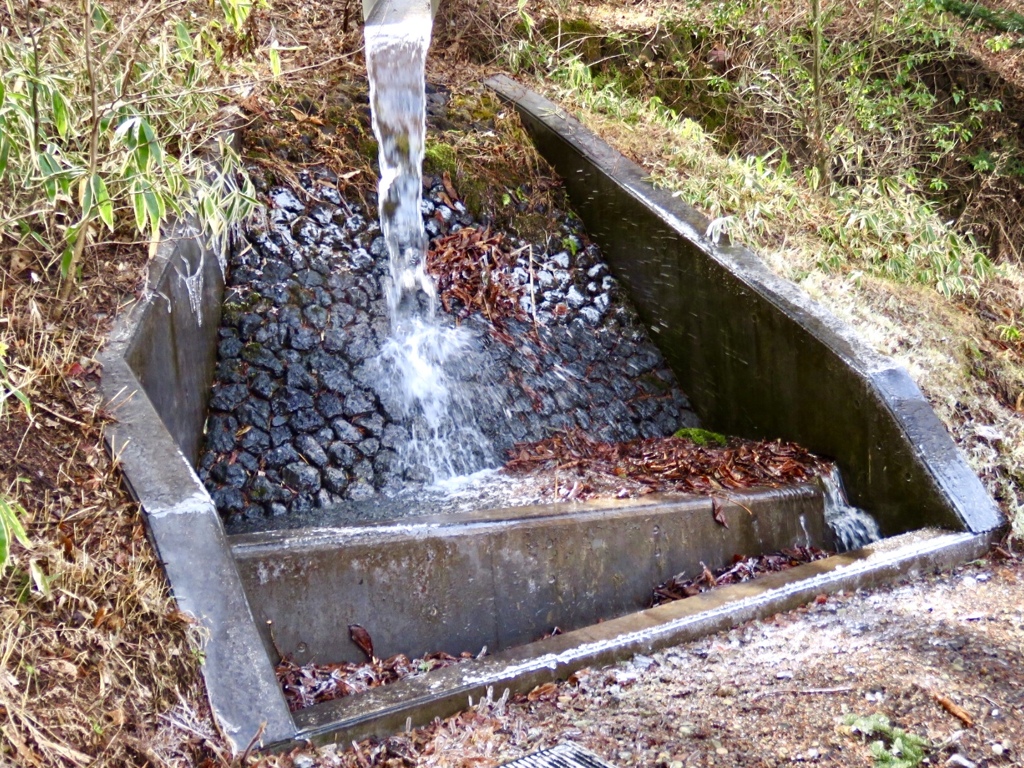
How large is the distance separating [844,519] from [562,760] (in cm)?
274

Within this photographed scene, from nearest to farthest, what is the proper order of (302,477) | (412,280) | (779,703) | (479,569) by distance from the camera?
(779,703), (479,569), (302,477), (412,280)

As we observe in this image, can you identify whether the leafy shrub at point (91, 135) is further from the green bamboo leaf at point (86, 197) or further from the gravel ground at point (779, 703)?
the gravel ground at point (779, 703)

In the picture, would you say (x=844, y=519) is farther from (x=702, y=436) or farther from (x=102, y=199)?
(x=102, y=199)

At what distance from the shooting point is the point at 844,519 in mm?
4789

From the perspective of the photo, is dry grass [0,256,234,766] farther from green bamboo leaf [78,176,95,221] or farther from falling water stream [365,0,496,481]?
falling water stream [365,0,496,481]

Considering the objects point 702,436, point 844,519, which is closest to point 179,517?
point 844,519

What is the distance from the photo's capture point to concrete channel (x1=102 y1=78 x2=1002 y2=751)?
290 cm

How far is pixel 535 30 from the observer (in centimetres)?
850

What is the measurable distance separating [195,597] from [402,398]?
Result: 101 inches

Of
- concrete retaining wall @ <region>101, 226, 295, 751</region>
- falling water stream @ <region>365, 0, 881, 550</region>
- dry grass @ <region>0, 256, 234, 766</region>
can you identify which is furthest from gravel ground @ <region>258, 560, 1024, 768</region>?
falling water stream @ <region>365, 0, 881, 550</region>

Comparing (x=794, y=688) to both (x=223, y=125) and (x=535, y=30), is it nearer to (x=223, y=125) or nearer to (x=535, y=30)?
(x=223, y=125)

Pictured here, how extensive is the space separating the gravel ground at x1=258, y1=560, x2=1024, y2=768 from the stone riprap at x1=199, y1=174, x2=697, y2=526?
1780 millimetres

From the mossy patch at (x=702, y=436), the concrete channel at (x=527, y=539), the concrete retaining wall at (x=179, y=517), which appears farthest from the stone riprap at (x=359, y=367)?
the concrete retaining wall at (x=179, y=517)

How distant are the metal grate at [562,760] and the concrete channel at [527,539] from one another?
16.2 inches
